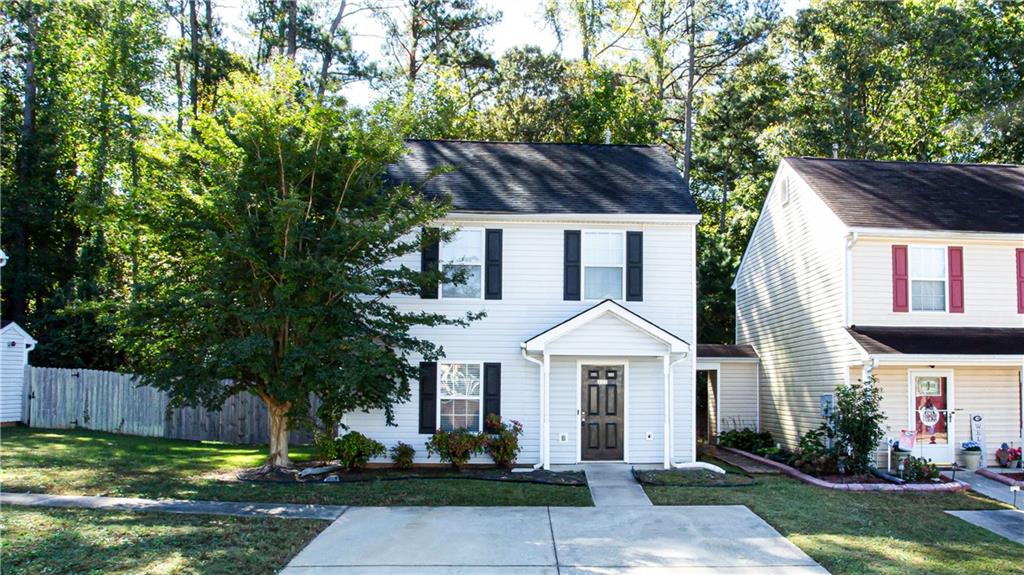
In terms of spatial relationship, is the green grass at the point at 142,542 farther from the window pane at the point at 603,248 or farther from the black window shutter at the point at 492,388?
the window pane at the point at 603,248

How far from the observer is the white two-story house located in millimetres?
15625

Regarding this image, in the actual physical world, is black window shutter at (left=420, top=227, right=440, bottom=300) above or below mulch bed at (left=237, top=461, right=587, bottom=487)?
above

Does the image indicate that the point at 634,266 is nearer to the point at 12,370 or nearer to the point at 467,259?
the point at 467,259

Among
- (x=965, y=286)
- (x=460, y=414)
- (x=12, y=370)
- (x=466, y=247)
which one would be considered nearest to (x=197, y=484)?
(x=460, y=414)

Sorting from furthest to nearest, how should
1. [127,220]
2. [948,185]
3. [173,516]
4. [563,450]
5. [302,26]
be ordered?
[302,26]
[948,185]
[563,450]
[127,220]
[173,516]

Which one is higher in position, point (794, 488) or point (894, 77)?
point (894, 77)

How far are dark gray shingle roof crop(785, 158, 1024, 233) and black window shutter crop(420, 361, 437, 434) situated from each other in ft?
31.0

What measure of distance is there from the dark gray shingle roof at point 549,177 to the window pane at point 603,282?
124 centimetres

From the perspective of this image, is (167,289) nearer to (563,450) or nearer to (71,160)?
(563,450)

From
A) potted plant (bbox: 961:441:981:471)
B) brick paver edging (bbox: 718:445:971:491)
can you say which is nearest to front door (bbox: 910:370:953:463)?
potted plant (bbox: 961:441:981:471)

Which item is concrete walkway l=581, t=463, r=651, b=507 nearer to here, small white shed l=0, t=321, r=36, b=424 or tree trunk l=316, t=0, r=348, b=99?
small white shed l=0, t=321, r=36, b=424

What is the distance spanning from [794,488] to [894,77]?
20.2m

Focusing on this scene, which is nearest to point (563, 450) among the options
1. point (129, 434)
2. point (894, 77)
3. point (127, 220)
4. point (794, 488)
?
point (794, 488)

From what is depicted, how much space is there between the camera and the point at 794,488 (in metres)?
13.4
